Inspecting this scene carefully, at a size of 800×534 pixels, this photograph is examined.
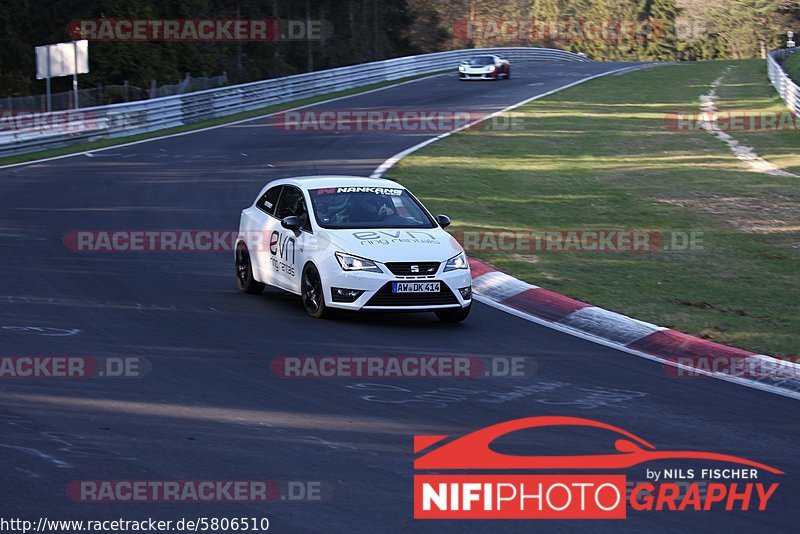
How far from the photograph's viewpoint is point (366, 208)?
12.4 m

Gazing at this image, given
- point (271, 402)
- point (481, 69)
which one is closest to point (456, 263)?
point (271, 402)

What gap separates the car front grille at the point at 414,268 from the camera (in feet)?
36.6

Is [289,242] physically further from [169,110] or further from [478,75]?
[478,75]

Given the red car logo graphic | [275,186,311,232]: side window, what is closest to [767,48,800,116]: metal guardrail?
[275,186,311,232]: side window

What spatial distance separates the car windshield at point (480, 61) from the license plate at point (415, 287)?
40.8 metres

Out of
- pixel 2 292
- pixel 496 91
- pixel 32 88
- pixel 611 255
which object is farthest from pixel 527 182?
pixel 32 88

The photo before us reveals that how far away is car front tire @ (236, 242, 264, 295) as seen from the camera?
13.0 metres

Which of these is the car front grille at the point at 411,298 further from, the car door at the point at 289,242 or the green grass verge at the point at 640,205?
the green grass verge at the point at 640,205

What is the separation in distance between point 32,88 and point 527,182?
2976 centimetres

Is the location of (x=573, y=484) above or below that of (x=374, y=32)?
below

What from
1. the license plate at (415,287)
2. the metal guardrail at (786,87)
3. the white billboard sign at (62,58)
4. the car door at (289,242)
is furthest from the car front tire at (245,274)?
the metal guardrail at (786,87)

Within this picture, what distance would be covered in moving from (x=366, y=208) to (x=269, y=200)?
1.58 meters

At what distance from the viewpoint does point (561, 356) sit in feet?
32.8

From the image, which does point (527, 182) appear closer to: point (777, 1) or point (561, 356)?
point (561, 356)
